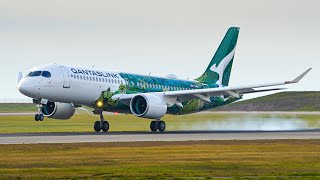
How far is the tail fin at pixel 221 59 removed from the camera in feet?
271

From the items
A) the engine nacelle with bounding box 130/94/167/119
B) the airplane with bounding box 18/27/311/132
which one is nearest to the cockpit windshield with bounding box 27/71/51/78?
the airplane with bounding box 18/27/311/132

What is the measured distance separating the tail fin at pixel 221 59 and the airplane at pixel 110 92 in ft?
15.1

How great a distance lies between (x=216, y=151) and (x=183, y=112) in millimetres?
31219

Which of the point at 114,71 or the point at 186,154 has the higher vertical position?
the point at 114,71

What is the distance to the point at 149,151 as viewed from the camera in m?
44.2

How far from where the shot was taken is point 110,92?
229 feet

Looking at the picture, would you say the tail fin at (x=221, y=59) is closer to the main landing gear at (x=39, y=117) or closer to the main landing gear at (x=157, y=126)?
the main landing gear at (x=157, y=126)

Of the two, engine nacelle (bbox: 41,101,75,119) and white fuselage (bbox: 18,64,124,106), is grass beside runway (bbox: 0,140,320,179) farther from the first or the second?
engine nacelle (bbox: 41,101,75,119)

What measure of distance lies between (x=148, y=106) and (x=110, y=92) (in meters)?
3.88

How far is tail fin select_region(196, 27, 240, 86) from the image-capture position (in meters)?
82.6

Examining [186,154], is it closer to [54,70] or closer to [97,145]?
[97,145]

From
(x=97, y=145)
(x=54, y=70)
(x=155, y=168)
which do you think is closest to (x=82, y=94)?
(x=54, y=70)

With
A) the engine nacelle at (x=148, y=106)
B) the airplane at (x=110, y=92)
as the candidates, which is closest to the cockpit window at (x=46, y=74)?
the airplane at (x=110, y=92)

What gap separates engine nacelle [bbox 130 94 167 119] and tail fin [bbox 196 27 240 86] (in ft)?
46.9
